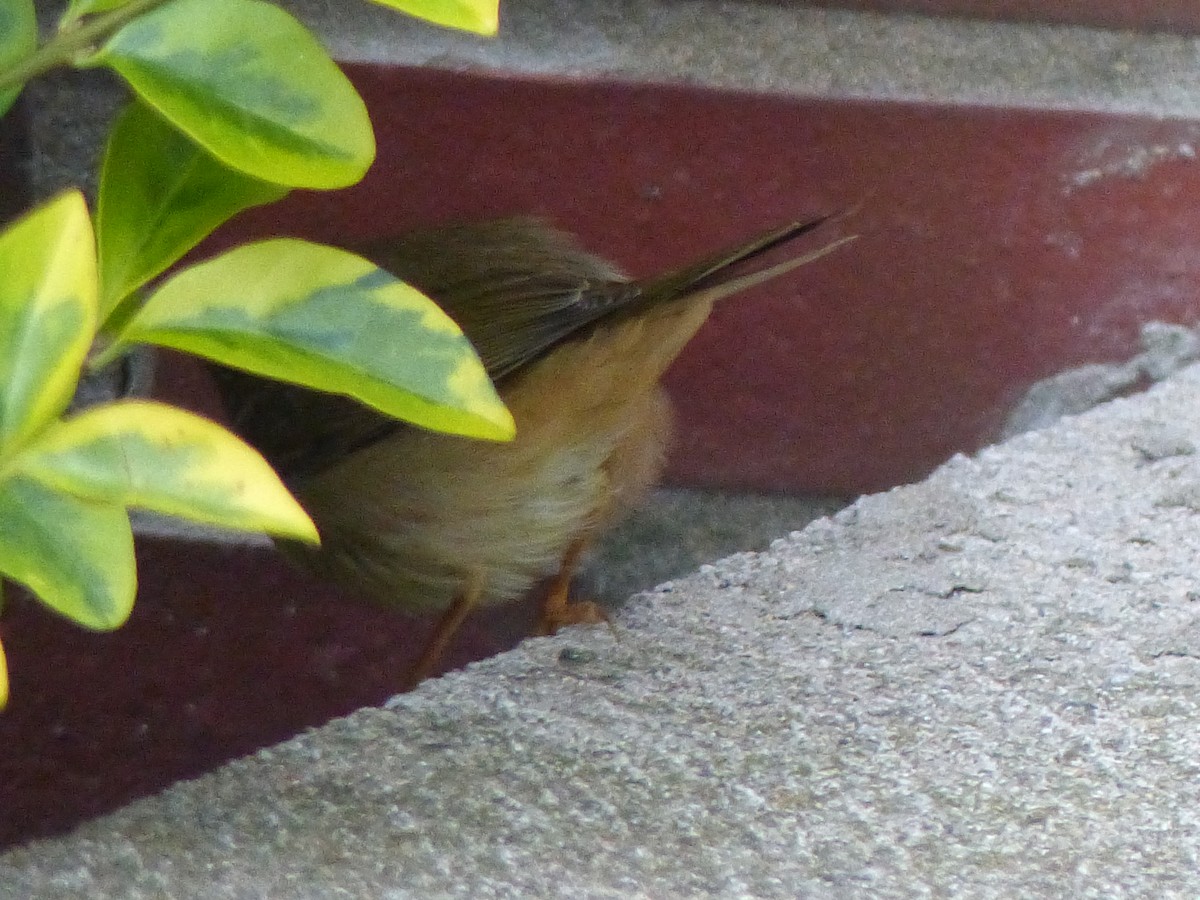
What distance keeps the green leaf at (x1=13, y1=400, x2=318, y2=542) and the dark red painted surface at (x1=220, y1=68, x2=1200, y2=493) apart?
0.98 metres

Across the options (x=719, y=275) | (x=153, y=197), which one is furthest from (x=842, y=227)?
(x=153, y=197)

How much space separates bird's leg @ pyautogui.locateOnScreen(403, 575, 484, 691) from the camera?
1632 mm

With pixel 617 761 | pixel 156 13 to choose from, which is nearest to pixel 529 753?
pixel 617 761

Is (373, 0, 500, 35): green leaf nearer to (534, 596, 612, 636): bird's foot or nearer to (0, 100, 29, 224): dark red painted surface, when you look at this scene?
(534, 596, 612, 636): bird's foot

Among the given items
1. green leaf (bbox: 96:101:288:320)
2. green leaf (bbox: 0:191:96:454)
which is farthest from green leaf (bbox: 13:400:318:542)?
green leaf (bbox: 96:101:288:320)

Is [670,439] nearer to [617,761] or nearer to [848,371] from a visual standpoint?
[848,371]

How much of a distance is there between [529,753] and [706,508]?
2.28ft

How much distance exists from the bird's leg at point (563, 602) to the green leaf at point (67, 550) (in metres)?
0.94

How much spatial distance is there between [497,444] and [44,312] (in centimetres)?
100

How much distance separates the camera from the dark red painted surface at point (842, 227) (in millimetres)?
1510

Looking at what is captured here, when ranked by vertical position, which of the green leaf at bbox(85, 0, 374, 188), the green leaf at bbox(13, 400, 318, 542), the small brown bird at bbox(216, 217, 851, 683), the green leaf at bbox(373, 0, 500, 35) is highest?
the green leaf at bbox(373, 0, 500, 35)

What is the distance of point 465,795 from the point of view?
993 millimetres

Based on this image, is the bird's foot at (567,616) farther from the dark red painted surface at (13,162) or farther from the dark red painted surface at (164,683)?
the dark red painted surface at (13,162)

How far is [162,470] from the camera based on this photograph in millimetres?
513
